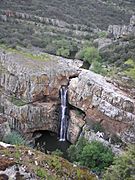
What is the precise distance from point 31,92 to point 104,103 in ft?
23.6

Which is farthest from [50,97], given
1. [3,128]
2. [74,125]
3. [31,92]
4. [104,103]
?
[3,128]

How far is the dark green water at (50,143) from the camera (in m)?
39.0

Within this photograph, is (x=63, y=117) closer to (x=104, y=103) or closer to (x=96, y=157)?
(x=104, y=103)

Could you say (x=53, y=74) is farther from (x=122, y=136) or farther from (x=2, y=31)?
(x=2, y=31)

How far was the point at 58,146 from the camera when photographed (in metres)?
39.9

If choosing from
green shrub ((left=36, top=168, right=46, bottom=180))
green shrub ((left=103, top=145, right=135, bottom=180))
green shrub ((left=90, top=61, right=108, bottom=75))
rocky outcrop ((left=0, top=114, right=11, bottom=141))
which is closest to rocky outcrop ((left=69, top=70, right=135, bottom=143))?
green shrub ((left=90, top=61, right=108, bottom=75))

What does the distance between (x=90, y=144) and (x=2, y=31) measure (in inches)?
950

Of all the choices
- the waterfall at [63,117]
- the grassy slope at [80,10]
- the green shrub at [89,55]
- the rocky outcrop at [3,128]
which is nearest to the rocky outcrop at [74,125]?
the waterfall at [63,117]

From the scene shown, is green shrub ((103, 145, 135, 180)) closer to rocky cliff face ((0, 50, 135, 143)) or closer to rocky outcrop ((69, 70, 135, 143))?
rocky outcrop ((69, 70, 135, 143))

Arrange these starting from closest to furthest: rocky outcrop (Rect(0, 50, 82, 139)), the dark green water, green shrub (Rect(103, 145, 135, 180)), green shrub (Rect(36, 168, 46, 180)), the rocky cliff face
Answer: green shrub (Rect(36, 168, 46, 180)) → green shrub (Rect(103, 145, 135, 180)) → the rocky cliff face → the dark green water → rocky outcrop (Rect(0, 50, 82, 139))

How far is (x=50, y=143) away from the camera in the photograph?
40406mm

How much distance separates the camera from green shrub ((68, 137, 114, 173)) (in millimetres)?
34344

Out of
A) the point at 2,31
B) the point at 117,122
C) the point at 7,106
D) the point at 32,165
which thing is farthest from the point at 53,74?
the point at 32,165

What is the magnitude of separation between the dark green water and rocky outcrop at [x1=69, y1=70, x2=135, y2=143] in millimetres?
3332
